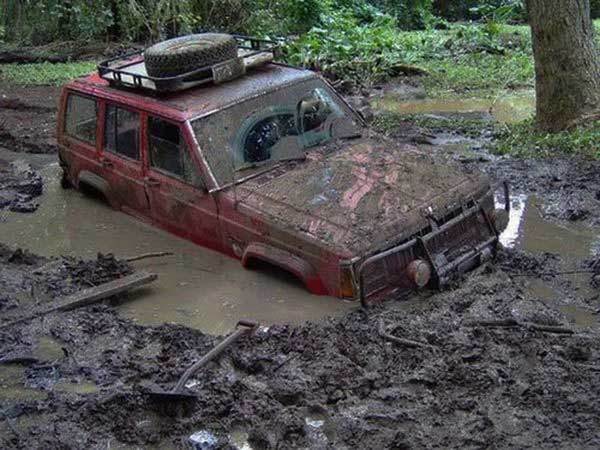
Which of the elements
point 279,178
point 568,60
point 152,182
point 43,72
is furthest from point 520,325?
point 43,72

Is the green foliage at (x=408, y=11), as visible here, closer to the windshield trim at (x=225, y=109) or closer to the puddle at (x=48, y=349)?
the windshield trim at (x=225, y=109)

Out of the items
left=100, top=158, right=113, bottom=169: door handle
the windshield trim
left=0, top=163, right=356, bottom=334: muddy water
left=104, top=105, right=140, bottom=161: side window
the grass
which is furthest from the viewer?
the grass

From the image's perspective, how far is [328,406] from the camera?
516cm

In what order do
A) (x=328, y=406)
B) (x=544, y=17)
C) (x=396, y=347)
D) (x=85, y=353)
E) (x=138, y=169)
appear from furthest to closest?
(x=544, y=17) < (x=138, y=169) < (x=85, y=353) < (x=396, y=347) < (x=328, y=406)

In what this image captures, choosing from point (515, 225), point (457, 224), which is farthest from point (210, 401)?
point (515, 225)

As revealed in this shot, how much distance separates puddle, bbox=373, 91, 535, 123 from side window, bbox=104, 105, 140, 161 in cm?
600

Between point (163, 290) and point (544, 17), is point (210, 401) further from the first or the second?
point (544, 17)

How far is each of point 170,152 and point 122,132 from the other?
816 millimetres

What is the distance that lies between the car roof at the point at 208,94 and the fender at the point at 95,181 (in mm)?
807

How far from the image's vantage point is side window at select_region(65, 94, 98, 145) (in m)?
8.47

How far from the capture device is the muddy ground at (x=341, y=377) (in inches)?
192

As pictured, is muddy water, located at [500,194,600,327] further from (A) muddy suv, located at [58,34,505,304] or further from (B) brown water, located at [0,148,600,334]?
(A) muddy suv, located at [58,34,505,304]

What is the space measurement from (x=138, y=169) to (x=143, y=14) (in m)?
11.4

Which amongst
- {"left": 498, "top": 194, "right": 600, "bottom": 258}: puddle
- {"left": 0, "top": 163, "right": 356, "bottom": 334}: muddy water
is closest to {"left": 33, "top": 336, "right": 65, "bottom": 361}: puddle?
{"left": 0, "top": 163, "right": 356, "bottom": 334}: muddy water
